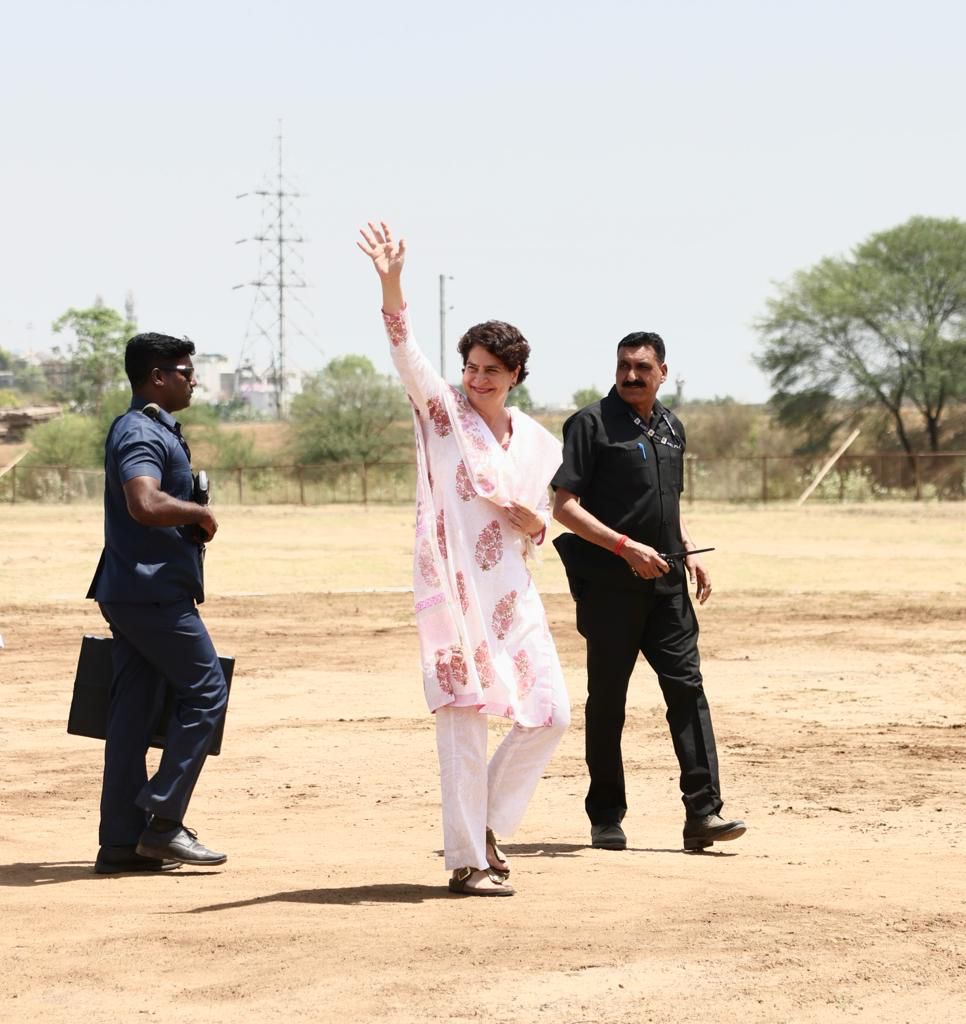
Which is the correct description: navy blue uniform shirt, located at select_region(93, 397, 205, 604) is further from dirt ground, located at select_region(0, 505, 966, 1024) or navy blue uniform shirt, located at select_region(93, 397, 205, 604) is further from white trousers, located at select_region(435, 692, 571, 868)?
white trousers, located at select_region(435, 692, 571, 868)

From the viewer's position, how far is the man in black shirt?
7391 mm

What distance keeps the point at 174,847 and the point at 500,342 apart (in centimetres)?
215

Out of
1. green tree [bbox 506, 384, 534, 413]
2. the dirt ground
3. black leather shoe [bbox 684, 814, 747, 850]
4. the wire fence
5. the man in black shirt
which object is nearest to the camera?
Result: the dirt ground

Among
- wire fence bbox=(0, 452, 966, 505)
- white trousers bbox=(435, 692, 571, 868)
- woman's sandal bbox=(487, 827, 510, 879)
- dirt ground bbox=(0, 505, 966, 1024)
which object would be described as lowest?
dirt ground bbox=(0, 505, 966, 1024)

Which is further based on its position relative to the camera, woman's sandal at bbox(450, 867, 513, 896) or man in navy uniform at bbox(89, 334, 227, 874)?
man in navy uniform at bbox(89, 334, 227, 874)

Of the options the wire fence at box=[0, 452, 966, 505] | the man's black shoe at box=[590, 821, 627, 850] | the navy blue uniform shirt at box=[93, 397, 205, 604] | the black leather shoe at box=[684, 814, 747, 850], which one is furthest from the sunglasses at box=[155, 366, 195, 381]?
the wire fence at box=[0, 452, 966, 505]

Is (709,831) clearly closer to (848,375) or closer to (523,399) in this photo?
(848,375)

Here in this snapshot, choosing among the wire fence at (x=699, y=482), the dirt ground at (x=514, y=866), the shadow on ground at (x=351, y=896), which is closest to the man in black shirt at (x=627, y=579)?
the dirt ground at (x=514, y=866)

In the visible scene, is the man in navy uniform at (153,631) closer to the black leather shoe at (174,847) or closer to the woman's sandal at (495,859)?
the black leather shoe at (174,847)

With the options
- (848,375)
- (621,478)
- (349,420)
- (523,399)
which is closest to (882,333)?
(848,375)

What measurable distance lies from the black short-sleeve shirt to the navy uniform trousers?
1.60m

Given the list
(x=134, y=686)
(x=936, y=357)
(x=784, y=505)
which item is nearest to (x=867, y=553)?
(x=784, y=505)

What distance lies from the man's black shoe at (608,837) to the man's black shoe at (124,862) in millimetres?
1643

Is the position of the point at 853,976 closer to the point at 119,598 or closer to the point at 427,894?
the point at 427,894
